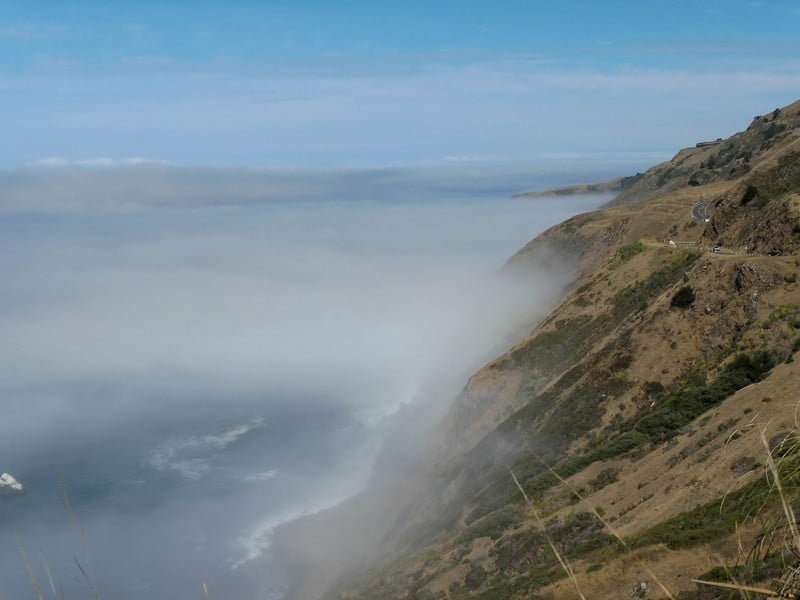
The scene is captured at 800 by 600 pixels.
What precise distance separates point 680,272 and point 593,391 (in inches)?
488

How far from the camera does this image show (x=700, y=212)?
2653 inches

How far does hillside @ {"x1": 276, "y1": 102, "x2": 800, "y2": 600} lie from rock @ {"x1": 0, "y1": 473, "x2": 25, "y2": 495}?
36.0 m

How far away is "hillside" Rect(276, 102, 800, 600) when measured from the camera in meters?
20.8

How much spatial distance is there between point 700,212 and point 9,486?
233 feet

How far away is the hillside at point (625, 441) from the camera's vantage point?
20812 mm

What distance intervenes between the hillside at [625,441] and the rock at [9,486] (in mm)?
35951

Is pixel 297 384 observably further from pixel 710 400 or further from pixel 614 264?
pixel 710 400

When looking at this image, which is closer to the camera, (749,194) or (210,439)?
(749,194)

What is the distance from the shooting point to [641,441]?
108 feet

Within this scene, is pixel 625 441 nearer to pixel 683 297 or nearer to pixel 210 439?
pixel 683 297

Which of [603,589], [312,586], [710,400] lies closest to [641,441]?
[710,400]

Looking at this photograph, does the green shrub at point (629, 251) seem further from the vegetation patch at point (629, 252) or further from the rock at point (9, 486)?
the rock at point (9, 486)

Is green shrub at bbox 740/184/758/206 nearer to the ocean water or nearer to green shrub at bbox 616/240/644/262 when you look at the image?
green shrub at bbox 616/240/644/262

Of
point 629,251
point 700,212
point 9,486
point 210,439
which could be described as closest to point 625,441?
point 629,251
